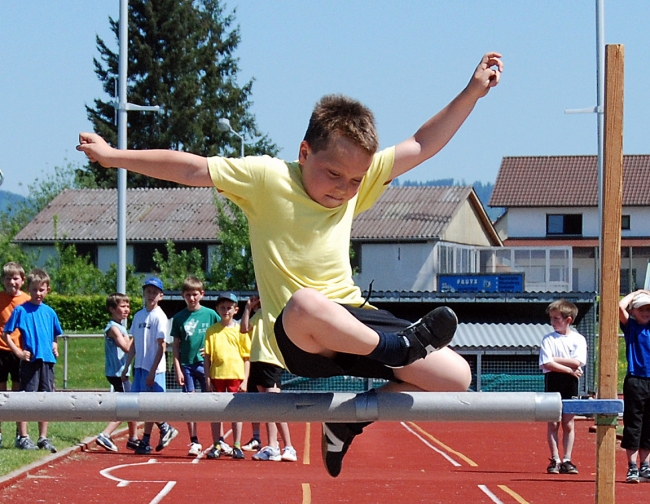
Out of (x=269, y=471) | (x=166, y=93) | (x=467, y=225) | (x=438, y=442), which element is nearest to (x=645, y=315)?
(x=269, y=471)

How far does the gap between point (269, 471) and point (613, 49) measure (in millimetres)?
7108

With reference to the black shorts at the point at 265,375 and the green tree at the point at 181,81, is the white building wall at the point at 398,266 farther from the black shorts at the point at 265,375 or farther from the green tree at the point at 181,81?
the black shorts at the point at 265,375

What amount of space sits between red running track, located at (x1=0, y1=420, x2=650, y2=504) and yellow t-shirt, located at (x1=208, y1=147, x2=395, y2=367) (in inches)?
190

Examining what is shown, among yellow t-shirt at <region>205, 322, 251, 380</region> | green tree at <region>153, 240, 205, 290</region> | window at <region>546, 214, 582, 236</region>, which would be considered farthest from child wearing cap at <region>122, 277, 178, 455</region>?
window at <region>546, 214, 582, 236</region>

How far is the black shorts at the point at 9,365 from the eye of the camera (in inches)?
454

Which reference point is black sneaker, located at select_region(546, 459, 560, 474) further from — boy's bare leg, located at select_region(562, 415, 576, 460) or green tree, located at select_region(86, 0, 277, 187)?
green tree, located at select_region(86, 0, 277, 187)

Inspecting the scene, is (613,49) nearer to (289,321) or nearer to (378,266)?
(289,321)

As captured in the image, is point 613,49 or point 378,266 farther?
point 378,266

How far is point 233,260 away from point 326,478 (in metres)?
24.1

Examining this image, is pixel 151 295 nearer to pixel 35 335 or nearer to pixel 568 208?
pixel 35 335

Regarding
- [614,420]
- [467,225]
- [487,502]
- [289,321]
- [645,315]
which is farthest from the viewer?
[467,225]

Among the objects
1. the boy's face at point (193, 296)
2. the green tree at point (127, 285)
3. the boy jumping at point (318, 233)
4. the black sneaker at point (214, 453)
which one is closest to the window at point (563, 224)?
the green tree at point (127, 285)

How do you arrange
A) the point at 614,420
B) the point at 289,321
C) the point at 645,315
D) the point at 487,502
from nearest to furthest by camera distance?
the point at 289,321 → the point at 614,420 → the point at 487,502 → the point at 645,315

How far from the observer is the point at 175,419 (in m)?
4.41
